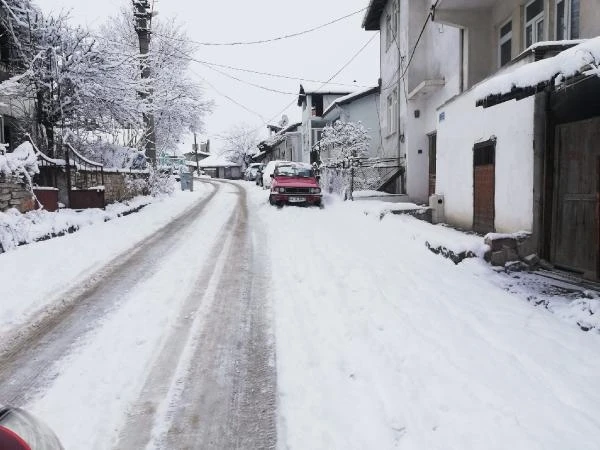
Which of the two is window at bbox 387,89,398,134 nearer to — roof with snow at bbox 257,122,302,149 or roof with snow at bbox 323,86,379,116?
roof with snow at bbox 323,86,379,116

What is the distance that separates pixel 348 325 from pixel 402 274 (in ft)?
7.62

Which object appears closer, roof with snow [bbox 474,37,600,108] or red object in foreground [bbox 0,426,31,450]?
red object in foreground [bbox 0,426,31,450]

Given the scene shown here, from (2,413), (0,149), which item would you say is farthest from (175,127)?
(2,413)

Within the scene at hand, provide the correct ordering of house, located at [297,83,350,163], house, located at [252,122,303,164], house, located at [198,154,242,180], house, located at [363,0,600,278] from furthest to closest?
house, located at [198,154,242,180] < house, located at [252,122,303,164] < house, located at [297,83,350,163] < house, located at [363,0,600,278]

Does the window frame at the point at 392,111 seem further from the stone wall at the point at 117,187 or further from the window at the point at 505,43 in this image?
the stone wall at the point at 117,187

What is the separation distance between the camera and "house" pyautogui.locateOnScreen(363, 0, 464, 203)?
13.7m

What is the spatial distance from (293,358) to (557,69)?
13.3 ft

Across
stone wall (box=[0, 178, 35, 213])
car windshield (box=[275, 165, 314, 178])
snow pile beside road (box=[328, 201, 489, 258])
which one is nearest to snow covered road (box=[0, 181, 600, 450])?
snow pile beside road (box=[328, 201, 489, 258])

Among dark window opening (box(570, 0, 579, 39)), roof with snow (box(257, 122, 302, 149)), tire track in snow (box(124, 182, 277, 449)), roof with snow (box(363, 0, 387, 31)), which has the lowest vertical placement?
tire track in snow (box(124, 182, 277, 449))

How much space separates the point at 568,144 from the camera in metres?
6.49

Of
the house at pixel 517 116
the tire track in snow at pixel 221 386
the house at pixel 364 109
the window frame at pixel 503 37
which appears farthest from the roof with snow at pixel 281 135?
the tire track in snow at pixel 221 386

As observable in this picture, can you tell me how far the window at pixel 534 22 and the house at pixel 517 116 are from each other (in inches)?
0.8

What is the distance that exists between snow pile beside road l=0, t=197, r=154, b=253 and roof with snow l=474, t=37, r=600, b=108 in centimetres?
853

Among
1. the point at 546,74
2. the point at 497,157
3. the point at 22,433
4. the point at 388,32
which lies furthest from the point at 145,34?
the point at 22,433
